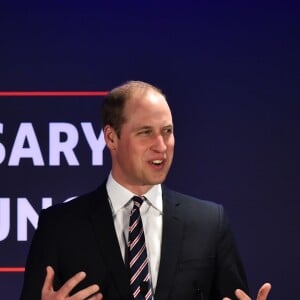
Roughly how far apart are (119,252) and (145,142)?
13.2 inches

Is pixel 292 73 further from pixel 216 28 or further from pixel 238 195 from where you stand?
pixel 238 195

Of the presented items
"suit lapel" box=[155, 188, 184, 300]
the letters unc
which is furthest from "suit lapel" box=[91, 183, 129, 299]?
the letters unc

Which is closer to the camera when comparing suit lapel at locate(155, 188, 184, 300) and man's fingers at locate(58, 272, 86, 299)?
man's fingers at locate(58, 272, 86, 299)

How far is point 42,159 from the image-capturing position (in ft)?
9.80

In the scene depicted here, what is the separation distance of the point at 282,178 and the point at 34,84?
3.55ft

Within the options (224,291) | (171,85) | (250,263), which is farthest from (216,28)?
(224,291)

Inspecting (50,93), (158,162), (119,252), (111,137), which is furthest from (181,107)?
(119,252)

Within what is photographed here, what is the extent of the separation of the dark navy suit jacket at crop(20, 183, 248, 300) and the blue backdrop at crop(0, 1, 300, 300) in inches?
27.6

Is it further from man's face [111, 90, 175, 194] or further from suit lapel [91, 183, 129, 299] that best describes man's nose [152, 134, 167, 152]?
suit lapel [91, 183, 129, 299]

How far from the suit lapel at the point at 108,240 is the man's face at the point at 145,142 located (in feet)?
0.32

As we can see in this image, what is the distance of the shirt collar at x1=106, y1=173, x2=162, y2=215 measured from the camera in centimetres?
224

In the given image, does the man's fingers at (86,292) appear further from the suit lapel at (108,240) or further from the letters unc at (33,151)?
the letters unc at (33,151)

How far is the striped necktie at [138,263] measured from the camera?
83.7 inches

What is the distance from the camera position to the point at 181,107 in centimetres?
299
